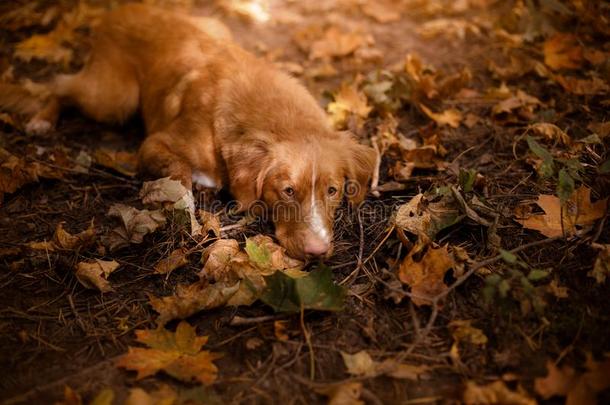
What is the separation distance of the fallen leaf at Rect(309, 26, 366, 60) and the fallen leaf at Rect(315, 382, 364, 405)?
412 cm

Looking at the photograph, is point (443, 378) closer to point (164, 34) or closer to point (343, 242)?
point (343, 242)

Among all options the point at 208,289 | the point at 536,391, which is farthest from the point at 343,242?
the point at 536,391

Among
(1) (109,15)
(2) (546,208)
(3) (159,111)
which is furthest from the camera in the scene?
(1) (109,15)

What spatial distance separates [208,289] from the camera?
2.66 meters

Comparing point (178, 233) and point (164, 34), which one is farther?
point (164, 34)

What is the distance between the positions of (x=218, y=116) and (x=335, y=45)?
2516 millimetres

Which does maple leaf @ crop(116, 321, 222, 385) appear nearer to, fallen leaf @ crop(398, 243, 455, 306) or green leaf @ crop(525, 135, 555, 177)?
fallen leaf @ crop(398, 243, 455, 306)

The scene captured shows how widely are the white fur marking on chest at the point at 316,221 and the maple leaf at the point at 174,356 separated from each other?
3.09 feet

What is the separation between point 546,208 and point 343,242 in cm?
123

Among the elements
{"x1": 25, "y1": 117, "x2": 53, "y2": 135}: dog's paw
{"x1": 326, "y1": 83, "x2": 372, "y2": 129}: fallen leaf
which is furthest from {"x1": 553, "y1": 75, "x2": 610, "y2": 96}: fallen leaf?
{"x1": 25, "y1": 117, "x2": 53, "y2": 135}: dog's paw

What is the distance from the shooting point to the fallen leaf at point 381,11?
6.42 metres

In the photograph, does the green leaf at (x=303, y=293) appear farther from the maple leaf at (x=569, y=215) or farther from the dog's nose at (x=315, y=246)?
the maple leaf at (x=569, y=215)

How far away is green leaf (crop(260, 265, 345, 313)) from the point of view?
8.09ft

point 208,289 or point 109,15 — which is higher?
point 109,15
